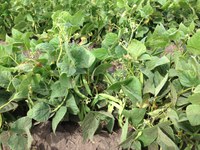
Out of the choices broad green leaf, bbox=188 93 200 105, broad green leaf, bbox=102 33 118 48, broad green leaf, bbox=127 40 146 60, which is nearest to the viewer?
broad green leaf, bbox=188 93 200 105

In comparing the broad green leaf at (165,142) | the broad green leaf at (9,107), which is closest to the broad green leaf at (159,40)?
the broad green leaf at (165,142)

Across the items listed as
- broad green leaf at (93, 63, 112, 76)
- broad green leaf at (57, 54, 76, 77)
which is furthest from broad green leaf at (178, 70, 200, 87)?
broad green leaf at (57, 54, 76, 77)

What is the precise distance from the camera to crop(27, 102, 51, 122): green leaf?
4.97 ft

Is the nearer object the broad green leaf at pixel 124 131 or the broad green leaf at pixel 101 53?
the broad green leaf at pixel 124 131

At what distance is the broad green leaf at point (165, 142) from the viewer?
1.42m

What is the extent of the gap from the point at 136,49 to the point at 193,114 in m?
0.38

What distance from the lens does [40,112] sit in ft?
5.05

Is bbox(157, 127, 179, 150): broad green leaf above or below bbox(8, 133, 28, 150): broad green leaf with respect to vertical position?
above

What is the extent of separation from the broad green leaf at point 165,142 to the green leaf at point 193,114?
4.3 inches

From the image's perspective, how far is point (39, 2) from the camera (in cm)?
259

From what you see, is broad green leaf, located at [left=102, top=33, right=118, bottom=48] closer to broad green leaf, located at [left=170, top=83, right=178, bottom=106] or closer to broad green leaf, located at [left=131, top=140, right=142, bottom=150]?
broad green leaf, located at [left=170, top=83, right=178, bottom=106]

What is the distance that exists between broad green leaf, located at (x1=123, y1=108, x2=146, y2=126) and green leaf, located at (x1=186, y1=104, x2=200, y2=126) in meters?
0.20

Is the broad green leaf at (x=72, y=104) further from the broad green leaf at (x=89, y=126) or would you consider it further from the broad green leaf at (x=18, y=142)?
the broad green leaf at (x=18, y=142)

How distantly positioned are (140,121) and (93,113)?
0.68 ft
